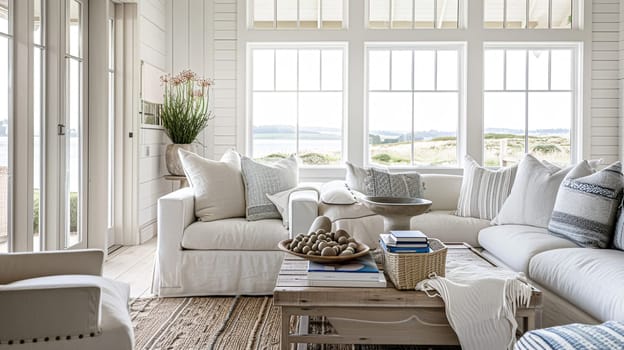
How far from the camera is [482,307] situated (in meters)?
2.01

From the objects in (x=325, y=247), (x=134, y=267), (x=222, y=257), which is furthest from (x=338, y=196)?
(x=134, y=267)

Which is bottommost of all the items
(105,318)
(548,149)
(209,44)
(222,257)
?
(222,257)

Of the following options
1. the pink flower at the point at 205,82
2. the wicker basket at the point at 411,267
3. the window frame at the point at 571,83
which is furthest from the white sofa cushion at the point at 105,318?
the window frame at the point at 571,83

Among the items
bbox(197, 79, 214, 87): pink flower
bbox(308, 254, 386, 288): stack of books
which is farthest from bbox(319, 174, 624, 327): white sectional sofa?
bbox(197, 79, 214, 87): pink flower

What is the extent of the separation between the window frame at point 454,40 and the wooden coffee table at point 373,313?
139 inches

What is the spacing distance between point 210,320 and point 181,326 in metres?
0.18

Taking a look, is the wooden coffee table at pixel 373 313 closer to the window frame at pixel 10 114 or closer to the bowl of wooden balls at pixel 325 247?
the bowl of wooden balls at pixel 325 247

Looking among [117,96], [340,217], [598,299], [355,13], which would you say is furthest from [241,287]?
[355,13]

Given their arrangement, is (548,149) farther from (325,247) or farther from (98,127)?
(98,127)

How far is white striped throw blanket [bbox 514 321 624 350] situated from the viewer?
1409 mm

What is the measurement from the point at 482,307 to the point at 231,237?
181cm

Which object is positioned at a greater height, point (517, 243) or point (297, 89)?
point (297, 89)

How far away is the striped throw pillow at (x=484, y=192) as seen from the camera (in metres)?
3.66

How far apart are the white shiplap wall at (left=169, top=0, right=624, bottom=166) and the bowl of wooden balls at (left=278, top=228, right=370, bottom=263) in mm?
3464
